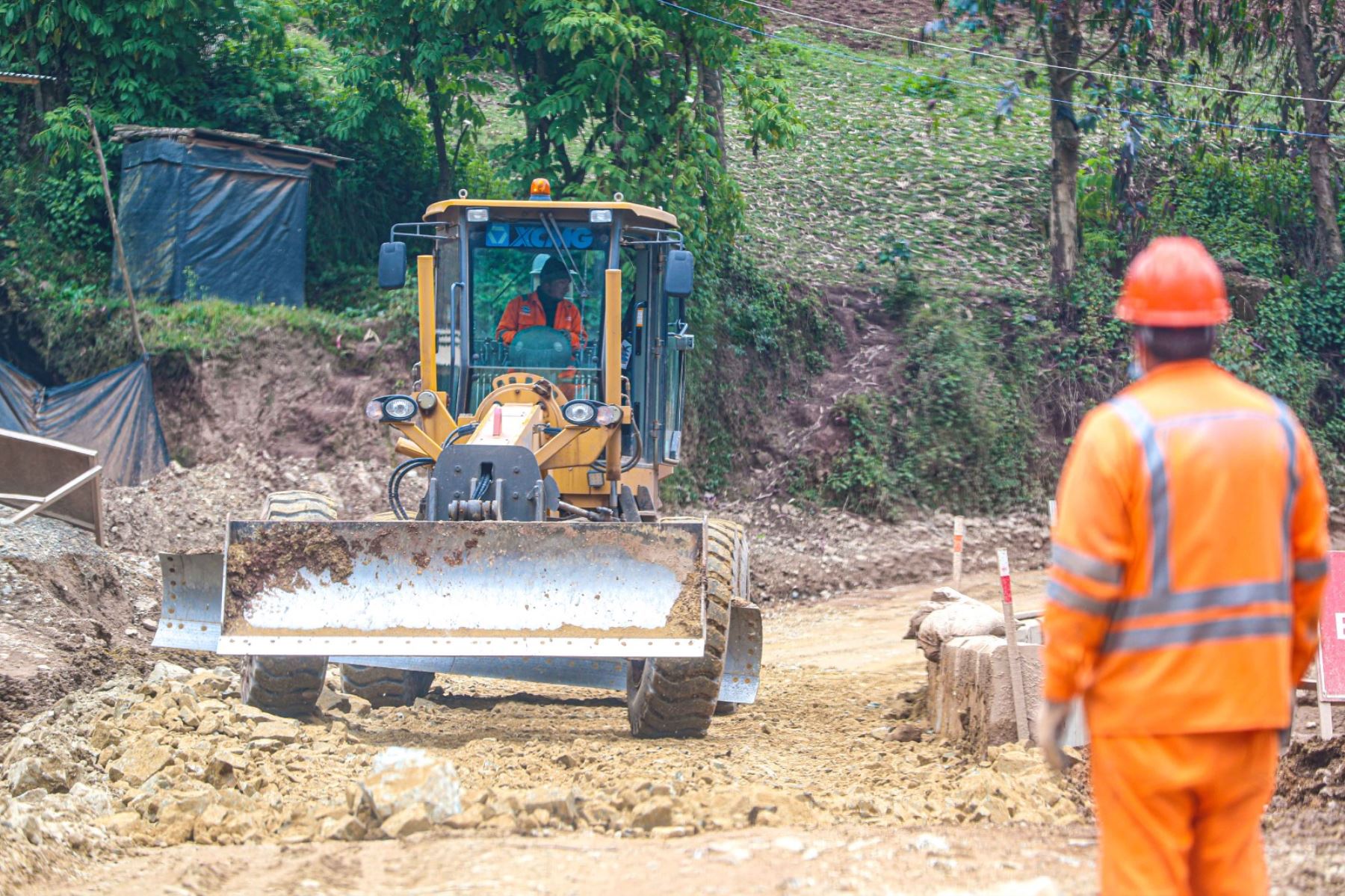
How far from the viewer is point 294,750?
6672mm

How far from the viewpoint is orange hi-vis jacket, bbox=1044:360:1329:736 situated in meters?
3.15

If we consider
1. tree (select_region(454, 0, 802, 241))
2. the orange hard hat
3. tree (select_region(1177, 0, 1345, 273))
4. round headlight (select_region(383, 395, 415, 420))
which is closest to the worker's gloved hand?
the orange hard hat

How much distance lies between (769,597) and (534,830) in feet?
33.4

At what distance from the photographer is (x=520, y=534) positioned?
728 centimetres

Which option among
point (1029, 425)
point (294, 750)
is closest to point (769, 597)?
point (1029, 425)

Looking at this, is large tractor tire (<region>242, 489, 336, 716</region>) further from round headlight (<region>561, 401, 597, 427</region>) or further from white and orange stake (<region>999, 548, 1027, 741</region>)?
white and orange stake (<region>999, 548, 1027, 741</region>)

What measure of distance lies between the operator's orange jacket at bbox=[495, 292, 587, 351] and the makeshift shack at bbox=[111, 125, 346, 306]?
930cm

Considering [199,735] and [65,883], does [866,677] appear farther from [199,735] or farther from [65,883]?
[65,883]

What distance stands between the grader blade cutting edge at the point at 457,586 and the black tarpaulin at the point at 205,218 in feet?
34.7

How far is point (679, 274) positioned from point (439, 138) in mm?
11223

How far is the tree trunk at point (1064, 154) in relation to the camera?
1980cm

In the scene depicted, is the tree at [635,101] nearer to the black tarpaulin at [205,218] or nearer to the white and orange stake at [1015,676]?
the black tarpaulin at [205,218]

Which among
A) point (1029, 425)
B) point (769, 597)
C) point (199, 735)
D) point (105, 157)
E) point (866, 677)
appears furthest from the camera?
point (1029, 425)

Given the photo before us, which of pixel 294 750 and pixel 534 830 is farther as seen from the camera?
pixel 294 750
